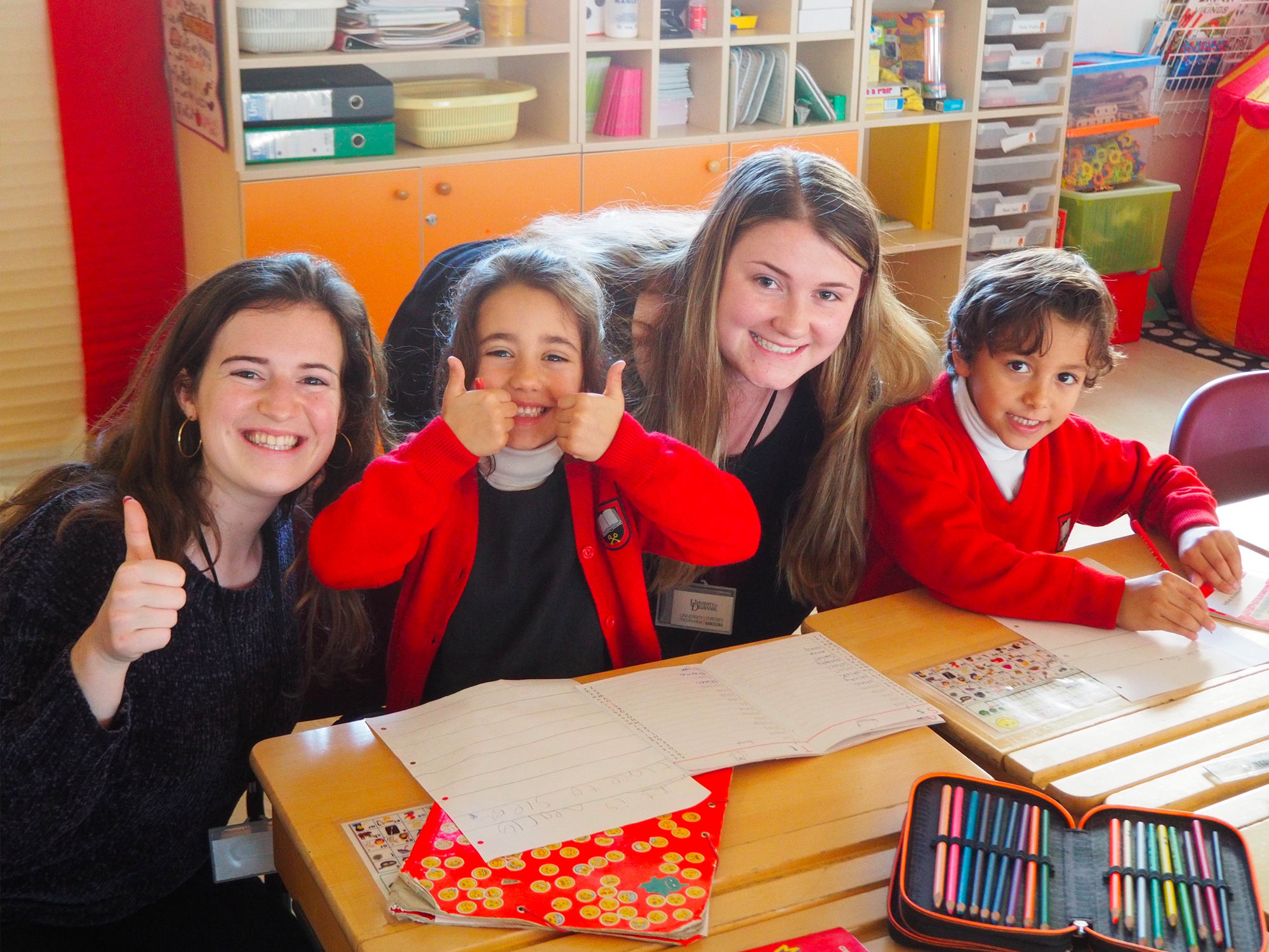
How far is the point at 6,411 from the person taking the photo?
3.27 metres

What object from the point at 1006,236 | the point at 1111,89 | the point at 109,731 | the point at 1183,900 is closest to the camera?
the point at 1183,900

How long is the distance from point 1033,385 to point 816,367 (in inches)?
11.6

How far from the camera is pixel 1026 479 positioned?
1.70m

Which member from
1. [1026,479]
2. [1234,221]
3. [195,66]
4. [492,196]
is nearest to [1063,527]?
[1026,479]

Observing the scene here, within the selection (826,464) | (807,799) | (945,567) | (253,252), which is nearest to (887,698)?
(807,799)

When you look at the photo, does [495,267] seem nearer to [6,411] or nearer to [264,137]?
[264,137]

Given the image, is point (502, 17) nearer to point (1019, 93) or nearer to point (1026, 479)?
point (1019, 93)

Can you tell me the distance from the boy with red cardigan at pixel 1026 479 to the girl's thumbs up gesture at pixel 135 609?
91 centimetres

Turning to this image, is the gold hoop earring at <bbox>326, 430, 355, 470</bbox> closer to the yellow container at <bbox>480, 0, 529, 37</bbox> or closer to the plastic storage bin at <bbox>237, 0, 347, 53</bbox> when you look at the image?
the plastic storage bin at <bbox>237, 0, 347, 53</bbox>

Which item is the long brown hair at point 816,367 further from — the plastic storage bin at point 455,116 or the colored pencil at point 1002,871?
the plastic storage bin at point 455,116

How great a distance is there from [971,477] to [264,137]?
6.72ft

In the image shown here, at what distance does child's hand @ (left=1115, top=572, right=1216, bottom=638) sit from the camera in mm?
1409

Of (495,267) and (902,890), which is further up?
(495,267)

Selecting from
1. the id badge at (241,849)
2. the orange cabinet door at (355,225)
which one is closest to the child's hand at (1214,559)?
the id badge at (241,849)
